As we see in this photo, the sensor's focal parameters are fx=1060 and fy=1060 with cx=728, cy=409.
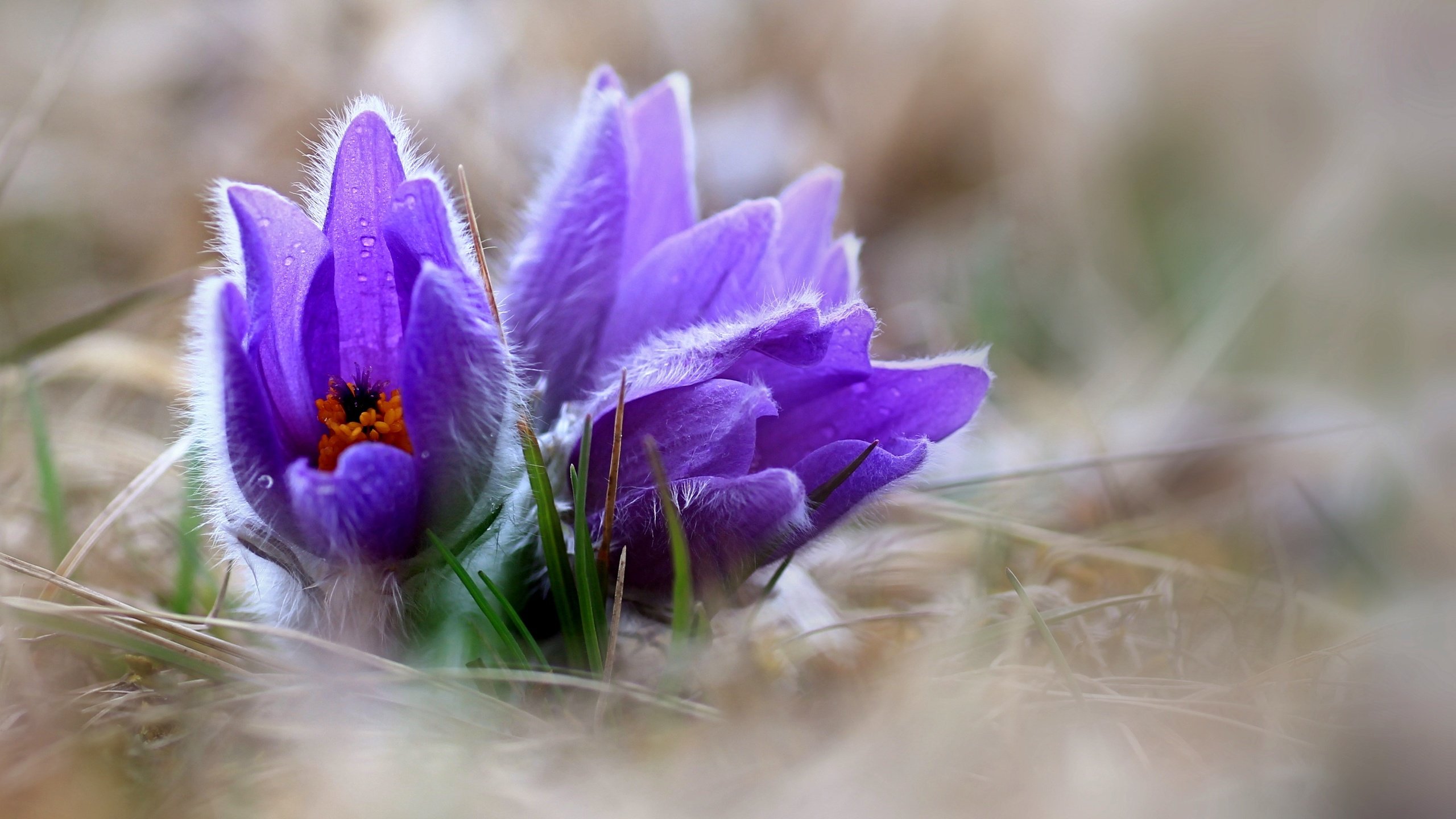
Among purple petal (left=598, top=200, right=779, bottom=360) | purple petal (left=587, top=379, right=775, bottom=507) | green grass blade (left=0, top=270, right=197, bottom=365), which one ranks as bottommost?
purple petal (left=587, top=379, right=775, bottom=507)

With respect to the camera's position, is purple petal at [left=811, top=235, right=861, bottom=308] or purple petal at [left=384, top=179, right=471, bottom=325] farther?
purple petal at [left=811, top=235, right=861, bottom=308]

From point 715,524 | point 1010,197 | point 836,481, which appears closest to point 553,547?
point 715,524

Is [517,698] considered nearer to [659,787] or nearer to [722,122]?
[659,787]

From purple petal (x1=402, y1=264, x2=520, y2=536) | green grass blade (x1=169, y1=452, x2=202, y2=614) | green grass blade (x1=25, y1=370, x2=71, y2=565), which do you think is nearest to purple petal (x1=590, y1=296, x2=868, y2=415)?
purple petal (x1=402, y1=264, x2=520, y2=536)

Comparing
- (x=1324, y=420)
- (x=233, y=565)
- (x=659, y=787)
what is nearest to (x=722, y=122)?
(x=1324, y=420)

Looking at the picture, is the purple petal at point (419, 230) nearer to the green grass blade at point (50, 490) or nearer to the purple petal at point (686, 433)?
the purple petal at point (686, 433)

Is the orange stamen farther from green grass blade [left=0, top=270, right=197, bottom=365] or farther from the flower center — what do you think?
green grass blade [left=0, top=270, right=197, bottom=365]
